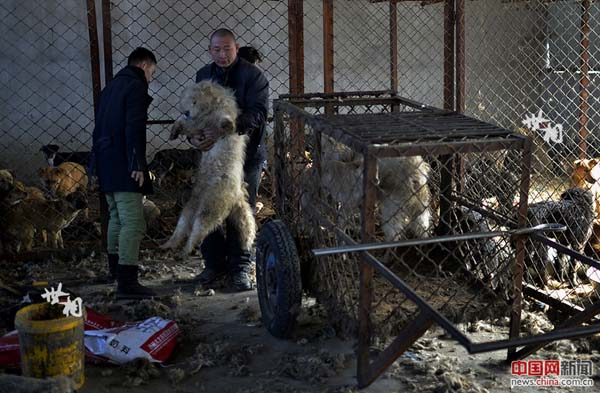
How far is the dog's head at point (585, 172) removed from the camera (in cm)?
692

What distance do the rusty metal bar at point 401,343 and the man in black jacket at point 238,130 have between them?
205 centimetres

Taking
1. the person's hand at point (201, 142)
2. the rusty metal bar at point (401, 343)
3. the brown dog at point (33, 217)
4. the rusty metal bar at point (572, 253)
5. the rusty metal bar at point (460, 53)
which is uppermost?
the rusty metal bar at point (460, 53)

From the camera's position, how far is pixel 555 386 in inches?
144

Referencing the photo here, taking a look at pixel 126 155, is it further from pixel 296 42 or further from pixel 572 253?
pixel 572 253

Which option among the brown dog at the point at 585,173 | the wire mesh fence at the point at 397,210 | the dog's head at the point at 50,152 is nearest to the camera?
the wire mesh fence at the point at 397,210

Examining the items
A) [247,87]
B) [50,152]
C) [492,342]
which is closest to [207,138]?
[247,87]

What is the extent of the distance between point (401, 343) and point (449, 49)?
3322 millimetres

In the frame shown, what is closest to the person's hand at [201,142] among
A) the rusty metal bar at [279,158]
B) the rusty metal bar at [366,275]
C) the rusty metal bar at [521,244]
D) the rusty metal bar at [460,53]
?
the rusty metal bar at [279,158]

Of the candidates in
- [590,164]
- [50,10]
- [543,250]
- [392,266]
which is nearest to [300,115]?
[392,266]

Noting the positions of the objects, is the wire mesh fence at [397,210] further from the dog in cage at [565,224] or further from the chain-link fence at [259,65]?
the chain-link fence at [259,65]

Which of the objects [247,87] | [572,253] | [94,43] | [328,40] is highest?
[328,40]

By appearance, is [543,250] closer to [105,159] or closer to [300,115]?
[300,115]

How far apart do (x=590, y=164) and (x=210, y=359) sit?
15.3 feet

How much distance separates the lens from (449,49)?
5793mm
